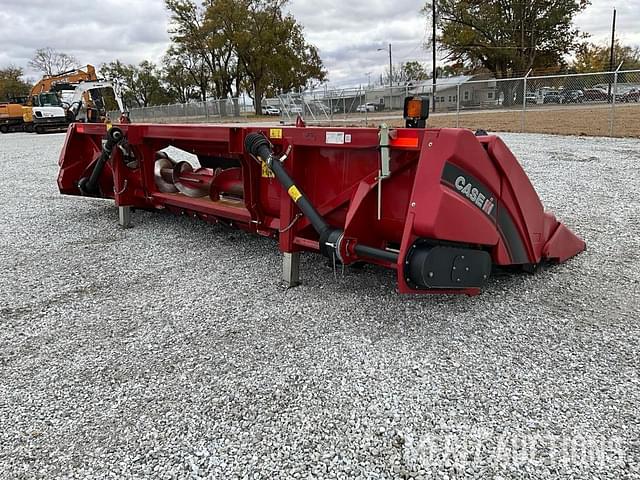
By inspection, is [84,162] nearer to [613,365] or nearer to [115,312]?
[115,312]

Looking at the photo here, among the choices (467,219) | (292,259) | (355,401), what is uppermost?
(467,219)

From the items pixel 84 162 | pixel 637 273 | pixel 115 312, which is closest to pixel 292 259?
pixel 115 312

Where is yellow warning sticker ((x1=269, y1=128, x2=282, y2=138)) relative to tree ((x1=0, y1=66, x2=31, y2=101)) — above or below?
below

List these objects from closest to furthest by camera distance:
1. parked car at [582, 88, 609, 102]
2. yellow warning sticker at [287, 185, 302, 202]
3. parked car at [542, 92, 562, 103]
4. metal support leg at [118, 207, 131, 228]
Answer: yellow warning sticker at [287, 185, 302, 202] → metal support leg at [118, 207, 131, 228] → parked car at [582, 88, 609, 102] → parked car at [542, 92, 562, 103]

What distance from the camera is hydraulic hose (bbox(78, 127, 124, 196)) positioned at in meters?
5.11

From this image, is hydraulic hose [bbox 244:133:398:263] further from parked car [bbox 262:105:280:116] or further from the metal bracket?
parked car [bbox 262:105:280:116]

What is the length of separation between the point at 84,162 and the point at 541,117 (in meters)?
17.4

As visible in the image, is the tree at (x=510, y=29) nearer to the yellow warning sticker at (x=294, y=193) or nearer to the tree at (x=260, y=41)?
the tree at (x=260, y=41)

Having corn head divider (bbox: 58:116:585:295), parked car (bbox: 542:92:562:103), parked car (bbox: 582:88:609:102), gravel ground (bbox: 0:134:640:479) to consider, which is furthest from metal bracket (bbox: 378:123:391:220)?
parked car (bbox: 542:92:562:103)

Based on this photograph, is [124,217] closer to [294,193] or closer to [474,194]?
[294,193]

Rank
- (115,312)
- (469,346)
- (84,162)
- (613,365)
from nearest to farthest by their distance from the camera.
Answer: (613,365) → (469,346) → (115,312) → (84,162)

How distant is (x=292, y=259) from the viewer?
12.2 feet

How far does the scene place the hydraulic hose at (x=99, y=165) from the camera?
5.11 m

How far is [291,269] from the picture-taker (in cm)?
372
